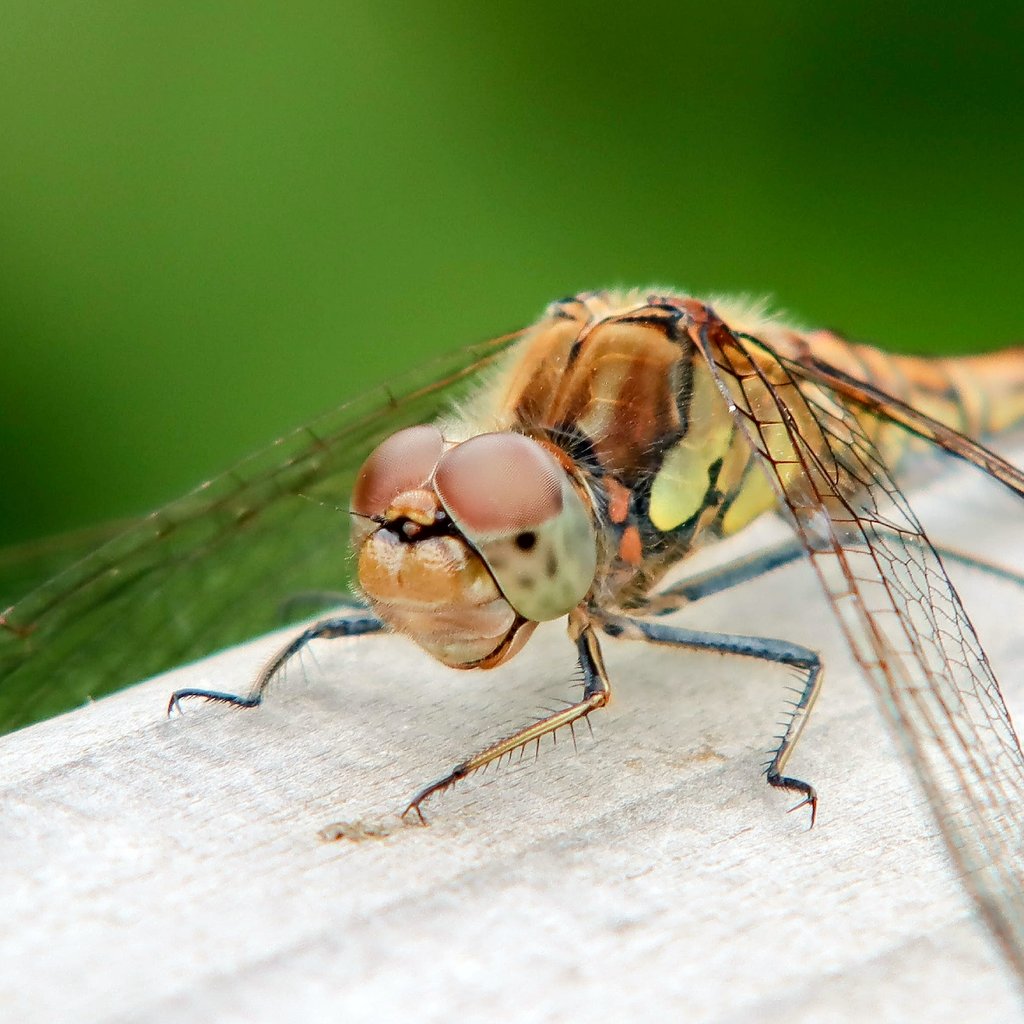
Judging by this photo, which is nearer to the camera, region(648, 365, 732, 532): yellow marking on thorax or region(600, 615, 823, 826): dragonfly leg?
region(600, 615, 823, 826): dragonfly leg

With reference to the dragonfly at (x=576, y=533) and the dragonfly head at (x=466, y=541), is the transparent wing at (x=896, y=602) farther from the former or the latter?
the dragonfly head at (x=466, y=541)

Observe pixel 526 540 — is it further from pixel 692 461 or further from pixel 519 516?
pixel 692 461

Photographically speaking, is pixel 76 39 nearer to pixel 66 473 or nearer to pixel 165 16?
pixel 165 16

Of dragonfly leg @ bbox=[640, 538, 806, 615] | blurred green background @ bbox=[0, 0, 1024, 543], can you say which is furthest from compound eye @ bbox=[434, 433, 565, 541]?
blurred green background @ bbox=[0, 0, 1024, 543]

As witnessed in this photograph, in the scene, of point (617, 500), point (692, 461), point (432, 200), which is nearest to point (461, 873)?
point (617, 500)

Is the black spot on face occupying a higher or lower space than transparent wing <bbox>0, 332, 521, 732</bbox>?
lower

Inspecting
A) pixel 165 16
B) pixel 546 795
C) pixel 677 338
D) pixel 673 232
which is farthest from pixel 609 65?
pixel 546 795

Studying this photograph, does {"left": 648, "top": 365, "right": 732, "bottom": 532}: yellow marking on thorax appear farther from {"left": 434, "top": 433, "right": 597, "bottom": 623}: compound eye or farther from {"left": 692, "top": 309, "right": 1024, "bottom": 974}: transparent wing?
{"left": 434, "top": 433, "right": 597, "bottom": 623}: compound eye
